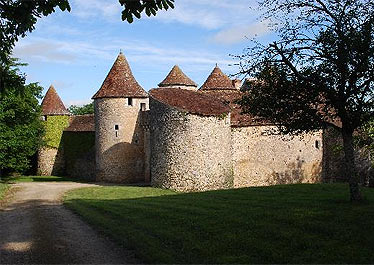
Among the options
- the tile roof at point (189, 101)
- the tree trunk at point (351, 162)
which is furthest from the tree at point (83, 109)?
the tree trunk at point (351, 162)

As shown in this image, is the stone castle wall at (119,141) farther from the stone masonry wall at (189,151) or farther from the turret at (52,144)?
the turret at (52,144)

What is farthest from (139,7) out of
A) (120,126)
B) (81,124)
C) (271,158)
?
(81,124)

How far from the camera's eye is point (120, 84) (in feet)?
104

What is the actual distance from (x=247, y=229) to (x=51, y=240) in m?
4.93

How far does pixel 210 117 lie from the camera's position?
988 inches

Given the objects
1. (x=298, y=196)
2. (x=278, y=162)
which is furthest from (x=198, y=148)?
(x=298, y=196)

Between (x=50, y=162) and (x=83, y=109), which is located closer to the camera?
(x=50, y=162)

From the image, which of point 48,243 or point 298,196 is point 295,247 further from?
point 298,196

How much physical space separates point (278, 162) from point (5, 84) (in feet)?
73.1

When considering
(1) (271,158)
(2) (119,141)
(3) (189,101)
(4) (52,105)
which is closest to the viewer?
(3) (189,101)

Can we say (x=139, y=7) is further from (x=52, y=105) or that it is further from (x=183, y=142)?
(x=52, y=105)

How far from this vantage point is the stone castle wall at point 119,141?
31.7 m

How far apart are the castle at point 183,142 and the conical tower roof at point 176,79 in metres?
0.09

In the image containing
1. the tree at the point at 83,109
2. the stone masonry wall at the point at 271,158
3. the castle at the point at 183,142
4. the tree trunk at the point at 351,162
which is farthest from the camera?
the tree at the point at 83,109
